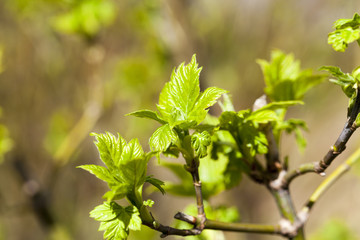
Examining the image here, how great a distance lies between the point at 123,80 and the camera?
206 centimetres

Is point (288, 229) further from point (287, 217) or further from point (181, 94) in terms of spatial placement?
point (181, 94)

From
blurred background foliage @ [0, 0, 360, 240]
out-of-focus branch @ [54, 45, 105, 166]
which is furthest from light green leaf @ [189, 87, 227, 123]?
out-of-focus branch @ [54, 45, 105, 166]

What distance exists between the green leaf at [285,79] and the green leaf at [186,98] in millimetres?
213

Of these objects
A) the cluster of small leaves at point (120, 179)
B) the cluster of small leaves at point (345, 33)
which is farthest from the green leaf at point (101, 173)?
the cluster of small leaves at point (345, 33)

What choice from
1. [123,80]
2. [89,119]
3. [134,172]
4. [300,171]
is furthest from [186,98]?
[123,80]

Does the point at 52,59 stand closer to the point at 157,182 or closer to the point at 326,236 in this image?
the point at 326,236

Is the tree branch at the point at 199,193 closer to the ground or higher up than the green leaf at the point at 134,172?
closer to the ground

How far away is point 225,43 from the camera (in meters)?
2.86

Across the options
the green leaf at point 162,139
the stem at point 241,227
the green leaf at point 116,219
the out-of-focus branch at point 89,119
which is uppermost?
the out-of-focus branch at point 89,119

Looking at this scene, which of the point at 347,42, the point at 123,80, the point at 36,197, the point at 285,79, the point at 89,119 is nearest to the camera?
the point at 347,42

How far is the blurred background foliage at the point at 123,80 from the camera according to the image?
1477 millimetres

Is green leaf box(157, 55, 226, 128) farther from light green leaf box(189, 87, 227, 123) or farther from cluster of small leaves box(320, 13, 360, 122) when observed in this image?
cluster of small leaves box(320, 13, 360, 122)

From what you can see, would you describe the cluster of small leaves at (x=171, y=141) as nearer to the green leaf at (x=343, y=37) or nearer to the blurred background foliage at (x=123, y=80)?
the green leaf at (x=343, y=37)

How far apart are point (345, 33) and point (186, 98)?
0.22m
